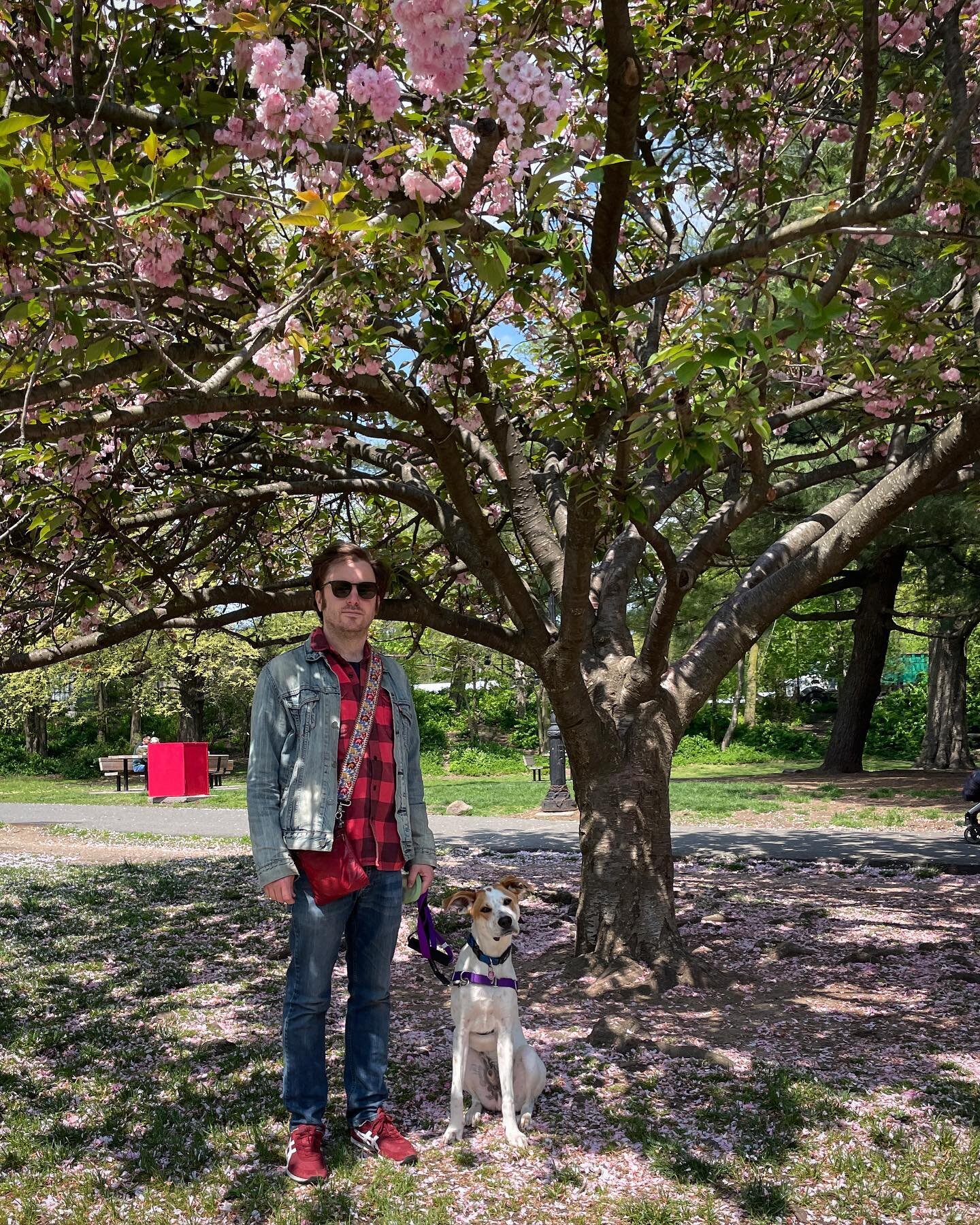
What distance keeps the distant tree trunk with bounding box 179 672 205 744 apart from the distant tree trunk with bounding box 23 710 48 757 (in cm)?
651

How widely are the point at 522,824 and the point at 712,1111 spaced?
10.3 m

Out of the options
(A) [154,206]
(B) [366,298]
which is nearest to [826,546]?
(B) [366,298]

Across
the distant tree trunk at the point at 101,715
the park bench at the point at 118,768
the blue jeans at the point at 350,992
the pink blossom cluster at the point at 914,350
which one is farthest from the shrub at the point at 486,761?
the blue jeans at the point at 350,992

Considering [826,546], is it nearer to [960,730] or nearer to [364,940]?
[364,940]

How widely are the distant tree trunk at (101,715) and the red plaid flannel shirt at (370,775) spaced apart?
1139 inches

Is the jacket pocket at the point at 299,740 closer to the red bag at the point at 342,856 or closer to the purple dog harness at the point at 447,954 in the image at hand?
the red bag at the point at 342,856

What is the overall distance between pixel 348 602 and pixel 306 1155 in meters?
1.83

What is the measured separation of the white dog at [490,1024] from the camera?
11.9 feet

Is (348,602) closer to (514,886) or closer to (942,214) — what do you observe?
(514,886)

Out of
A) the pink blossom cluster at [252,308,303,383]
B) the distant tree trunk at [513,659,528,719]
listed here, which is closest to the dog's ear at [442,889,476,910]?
the pink blossom cluster at [252,308,303,383]

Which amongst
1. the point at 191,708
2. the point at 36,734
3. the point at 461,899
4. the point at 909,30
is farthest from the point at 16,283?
the point at 36,734

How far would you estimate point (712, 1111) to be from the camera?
381 centimetres

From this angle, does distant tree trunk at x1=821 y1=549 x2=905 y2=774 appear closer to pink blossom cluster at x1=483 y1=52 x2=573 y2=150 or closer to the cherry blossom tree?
the cherry blossom tree

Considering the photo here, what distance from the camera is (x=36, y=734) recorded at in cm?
3325
